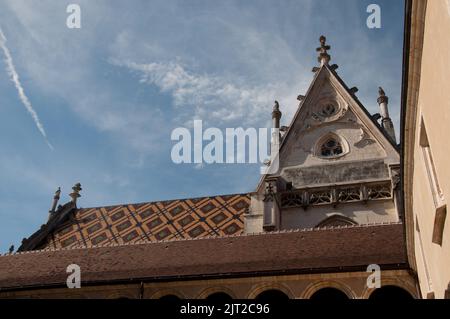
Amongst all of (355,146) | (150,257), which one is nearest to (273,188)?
(355,146)

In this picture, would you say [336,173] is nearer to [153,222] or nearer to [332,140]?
[332,140]

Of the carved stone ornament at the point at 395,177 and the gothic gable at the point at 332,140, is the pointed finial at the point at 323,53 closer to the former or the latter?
the gothic gable at the point at 332,140

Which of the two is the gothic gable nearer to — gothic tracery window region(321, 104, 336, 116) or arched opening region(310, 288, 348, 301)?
gothic tracery window region(321, 104, 336, 116)

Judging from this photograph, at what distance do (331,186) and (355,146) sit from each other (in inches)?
73.8

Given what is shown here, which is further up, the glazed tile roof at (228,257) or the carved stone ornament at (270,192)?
the carved stone ornament at (270,192)

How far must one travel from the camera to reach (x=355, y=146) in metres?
16.8

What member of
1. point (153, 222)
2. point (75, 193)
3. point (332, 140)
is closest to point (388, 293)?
Answer: point (332, 140)

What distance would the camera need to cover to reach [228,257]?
40.4ft

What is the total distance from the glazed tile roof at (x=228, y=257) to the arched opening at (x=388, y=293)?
1.69 ft

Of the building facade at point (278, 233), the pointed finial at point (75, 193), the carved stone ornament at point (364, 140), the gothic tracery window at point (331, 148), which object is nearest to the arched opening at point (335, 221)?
the building facade at point (278, 233)

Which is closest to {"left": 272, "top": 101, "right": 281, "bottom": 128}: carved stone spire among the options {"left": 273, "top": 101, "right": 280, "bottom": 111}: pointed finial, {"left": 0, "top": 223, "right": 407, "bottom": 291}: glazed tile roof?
{"left": 273, "top": 101, "right": 280, "bottom": 111}: pointed finial

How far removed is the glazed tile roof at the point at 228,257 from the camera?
433 inches
